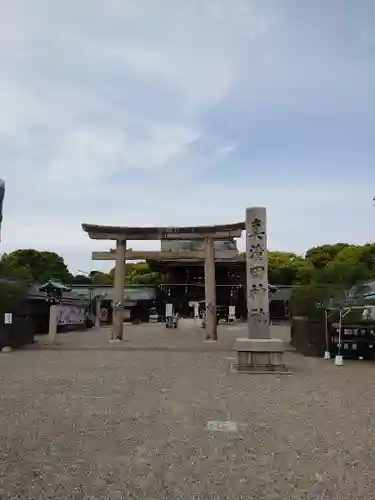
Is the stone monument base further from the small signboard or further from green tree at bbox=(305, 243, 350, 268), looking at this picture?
green tree at bbox=(305, 243, 350, 268)

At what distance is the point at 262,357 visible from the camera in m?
11.8

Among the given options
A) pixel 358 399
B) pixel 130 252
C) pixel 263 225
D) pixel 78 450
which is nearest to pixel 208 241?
pixel 130 252

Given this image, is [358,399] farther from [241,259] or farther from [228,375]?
[241,259]

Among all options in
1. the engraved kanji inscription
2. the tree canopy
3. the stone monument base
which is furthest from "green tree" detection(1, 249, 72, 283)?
the stone monument base

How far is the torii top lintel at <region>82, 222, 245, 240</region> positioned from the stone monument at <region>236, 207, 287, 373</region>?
25.0 feet

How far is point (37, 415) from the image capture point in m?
6.93

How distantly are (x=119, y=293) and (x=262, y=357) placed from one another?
34.8 feet

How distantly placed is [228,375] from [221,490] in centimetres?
712

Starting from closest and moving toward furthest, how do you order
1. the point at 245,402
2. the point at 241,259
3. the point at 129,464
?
the point at 129,464
the point at 245,402
the point at 241,259

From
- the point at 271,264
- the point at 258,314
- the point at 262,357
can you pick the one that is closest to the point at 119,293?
the point at 258,314

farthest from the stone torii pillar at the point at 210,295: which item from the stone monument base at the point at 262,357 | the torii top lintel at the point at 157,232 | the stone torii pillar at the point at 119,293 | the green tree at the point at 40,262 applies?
the green tree at the point at 40,262

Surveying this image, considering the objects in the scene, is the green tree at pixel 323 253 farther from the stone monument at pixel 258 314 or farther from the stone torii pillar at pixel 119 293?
the stone monument at pixel 258 314

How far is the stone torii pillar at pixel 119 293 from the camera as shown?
21.2 m

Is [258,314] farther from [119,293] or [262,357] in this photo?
[119,293]
